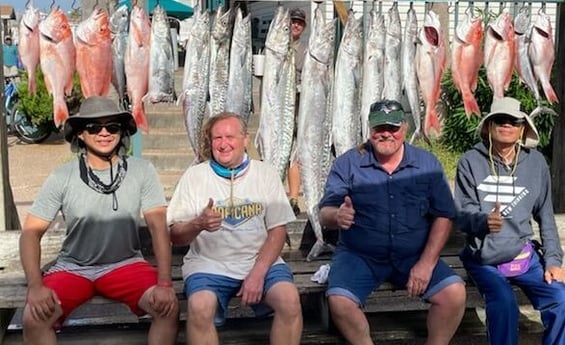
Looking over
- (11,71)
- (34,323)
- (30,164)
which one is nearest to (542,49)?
(34,323)

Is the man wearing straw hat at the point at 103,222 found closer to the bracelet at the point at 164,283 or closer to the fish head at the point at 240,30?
the bracelet at the point at 164,283

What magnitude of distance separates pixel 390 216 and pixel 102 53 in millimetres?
1650

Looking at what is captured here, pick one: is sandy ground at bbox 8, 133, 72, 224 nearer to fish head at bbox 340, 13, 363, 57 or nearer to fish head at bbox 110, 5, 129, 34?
fish head at bbox 110, 5, 129, 34

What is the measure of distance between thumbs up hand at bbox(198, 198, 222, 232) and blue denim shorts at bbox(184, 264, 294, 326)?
0.76 ft

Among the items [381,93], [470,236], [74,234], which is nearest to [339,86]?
[381,93]

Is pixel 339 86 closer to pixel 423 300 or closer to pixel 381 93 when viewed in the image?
pixel 381 93

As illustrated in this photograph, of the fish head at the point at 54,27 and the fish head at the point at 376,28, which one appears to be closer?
the fish head at the point at 54,27

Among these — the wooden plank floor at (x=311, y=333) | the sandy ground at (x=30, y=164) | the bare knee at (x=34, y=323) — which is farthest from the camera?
the sandy ground at (x=30, y=164)

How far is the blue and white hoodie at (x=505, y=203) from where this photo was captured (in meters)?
3.51

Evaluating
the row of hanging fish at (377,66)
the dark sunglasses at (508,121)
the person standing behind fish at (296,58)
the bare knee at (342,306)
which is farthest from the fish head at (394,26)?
the bare knee at (342,306)

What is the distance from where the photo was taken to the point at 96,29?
12.2 ft

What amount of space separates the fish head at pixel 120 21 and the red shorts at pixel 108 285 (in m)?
1.31

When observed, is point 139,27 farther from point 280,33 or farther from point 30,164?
point 30,164

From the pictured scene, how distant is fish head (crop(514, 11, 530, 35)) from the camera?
13.7 ft
